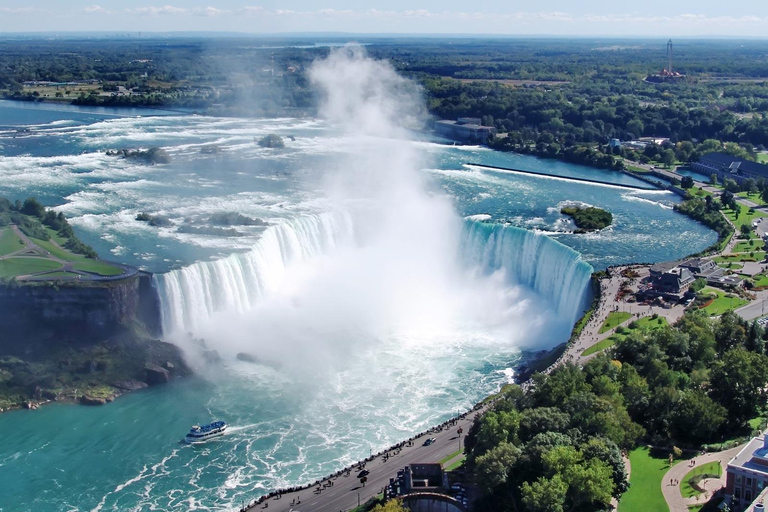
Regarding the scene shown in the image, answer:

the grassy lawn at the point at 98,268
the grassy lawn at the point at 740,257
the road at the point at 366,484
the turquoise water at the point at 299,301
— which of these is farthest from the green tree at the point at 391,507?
the grassy lawn at the point at 740,257

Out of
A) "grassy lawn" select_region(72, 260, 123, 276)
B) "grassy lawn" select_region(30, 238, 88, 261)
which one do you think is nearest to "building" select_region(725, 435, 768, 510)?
"grassy lawn" select_region(72, 260, 123, 276)

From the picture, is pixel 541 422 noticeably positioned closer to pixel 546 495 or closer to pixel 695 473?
pixel 546 495

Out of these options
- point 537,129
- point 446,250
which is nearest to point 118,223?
point 446,250

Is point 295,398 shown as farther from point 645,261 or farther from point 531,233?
point 645,261

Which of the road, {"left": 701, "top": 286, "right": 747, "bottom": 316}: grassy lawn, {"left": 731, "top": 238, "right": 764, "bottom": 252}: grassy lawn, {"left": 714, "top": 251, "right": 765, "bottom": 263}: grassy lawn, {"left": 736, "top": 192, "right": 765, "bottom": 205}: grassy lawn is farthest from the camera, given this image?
{"left": 736, "top": 192, "right": 765, "bottom": 205}: grassy lawn

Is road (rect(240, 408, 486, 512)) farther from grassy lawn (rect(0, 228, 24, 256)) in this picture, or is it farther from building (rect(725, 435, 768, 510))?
grassy lawn (rect(0, 228, 24, 256))

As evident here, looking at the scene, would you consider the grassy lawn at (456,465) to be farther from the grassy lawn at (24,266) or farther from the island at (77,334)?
the grassy lawn at (24,266)
